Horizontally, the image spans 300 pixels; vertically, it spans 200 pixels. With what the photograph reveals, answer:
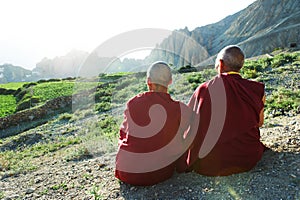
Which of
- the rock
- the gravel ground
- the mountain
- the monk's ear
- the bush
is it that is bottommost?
the rock

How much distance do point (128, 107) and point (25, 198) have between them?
9.11 ft

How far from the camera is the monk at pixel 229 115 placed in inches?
149

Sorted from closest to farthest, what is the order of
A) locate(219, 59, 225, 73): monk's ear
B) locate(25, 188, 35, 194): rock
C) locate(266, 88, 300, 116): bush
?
locate(219, 59, 225, 73): monk's ear
locate(25, 188, 35, 194): rock
locate(266, 88, 300, 116): bush

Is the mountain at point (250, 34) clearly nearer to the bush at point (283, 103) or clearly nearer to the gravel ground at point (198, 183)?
the bush at point (283, 103)

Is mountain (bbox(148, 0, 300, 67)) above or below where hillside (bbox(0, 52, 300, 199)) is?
above

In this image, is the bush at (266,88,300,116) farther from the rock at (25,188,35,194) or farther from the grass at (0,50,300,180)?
the rock at (25,188,35,194)

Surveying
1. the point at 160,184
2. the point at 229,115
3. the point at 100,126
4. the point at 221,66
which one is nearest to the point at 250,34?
the point at 100,126

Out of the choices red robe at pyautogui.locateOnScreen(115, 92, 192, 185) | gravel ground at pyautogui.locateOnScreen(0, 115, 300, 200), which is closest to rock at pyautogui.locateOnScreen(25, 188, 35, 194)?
gravel ground at pyautogui.locateOnScreen(0, 115, 300, 200)

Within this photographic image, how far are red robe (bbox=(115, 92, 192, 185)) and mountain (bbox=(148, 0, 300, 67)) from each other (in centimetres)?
2831

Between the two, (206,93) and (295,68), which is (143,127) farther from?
(295,68)

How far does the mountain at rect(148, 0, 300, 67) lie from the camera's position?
69.0 m

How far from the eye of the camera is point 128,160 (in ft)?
13.6

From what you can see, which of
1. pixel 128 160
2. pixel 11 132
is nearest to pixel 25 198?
pixel 128 160

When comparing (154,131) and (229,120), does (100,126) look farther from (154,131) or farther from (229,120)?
(229,120)
